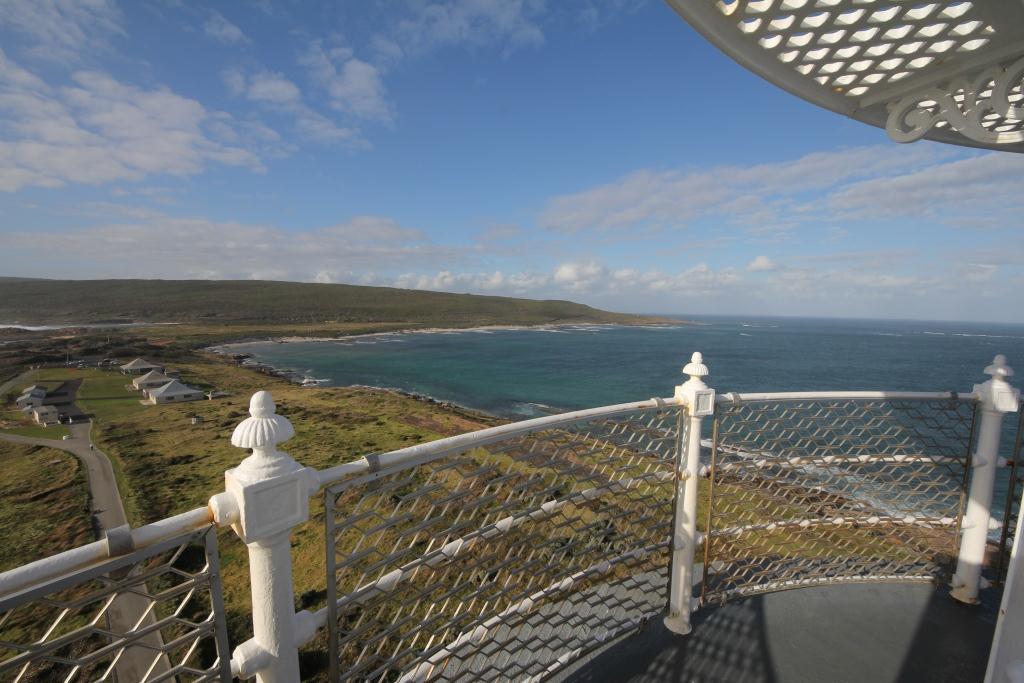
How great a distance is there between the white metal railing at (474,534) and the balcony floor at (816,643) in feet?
0.37

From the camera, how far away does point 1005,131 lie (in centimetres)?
202

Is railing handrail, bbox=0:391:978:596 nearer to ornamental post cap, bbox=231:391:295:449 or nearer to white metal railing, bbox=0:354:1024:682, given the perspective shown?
white metal railing, bbox=0:354:1024:682

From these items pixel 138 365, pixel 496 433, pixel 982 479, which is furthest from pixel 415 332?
pixel 496 433

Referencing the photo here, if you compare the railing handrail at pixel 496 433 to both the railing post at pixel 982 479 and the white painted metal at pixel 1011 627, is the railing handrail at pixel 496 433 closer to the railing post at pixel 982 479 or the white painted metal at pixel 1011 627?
the railing post at pixel 982 479

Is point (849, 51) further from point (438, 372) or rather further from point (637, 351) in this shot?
point (637, 351)

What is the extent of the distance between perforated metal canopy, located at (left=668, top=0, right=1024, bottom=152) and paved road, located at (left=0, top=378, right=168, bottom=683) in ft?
11.8

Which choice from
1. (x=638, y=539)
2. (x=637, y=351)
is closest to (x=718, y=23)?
(x=638, y=539)

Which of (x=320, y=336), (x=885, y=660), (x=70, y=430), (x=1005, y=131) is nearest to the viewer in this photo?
→ (x=1005, y=131)

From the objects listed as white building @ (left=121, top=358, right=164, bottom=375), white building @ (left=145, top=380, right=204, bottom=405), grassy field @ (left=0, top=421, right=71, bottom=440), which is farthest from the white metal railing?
white building @ (left=121, top=358, right=164, bottom=375)

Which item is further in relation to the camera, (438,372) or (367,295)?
(367,295)

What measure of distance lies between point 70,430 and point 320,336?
52.2 metres

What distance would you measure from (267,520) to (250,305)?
103352 millimetres

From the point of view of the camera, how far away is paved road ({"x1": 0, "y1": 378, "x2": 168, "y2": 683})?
824 cm

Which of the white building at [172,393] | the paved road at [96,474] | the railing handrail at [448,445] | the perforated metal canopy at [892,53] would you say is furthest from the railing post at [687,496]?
the white building at [172,393]
